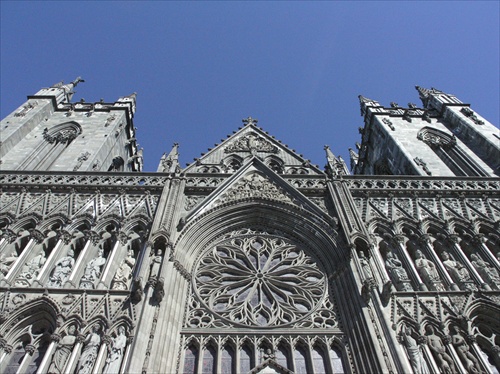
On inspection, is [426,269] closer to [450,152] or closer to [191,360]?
[191,360]

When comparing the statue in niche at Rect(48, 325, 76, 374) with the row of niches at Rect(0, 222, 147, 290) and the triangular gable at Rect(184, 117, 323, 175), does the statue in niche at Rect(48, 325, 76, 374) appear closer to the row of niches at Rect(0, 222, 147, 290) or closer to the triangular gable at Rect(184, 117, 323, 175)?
the row of niches at Rect(0, 222, 147, 290)

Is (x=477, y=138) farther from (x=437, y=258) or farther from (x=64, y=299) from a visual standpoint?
(x=64, y=299)

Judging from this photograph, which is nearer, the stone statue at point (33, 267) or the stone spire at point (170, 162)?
the stone statue at point (33, 267)

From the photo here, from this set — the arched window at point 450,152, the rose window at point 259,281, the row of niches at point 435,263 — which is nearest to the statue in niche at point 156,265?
the rose window at point 259,281

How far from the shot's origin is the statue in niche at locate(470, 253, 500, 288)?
454 inches

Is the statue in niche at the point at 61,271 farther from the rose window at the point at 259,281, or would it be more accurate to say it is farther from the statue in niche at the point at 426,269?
the statue in niche at the point at 426,269

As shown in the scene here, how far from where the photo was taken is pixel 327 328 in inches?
407

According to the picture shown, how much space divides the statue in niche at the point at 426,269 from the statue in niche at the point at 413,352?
1.86 metres

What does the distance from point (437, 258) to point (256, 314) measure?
4771 millimetres

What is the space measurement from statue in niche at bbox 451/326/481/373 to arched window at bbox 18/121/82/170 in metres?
14.6

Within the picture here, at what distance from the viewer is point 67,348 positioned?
371 inches

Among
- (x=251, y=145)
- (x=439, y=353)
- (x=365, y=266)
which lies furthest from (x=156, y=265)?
(x=251, y=145)

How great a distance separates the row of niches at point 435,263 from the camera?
11305mm

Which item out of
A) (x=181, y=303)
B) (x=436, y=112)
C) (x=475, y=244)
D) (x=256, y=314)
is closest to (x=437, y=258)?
(x=475, y=244)
